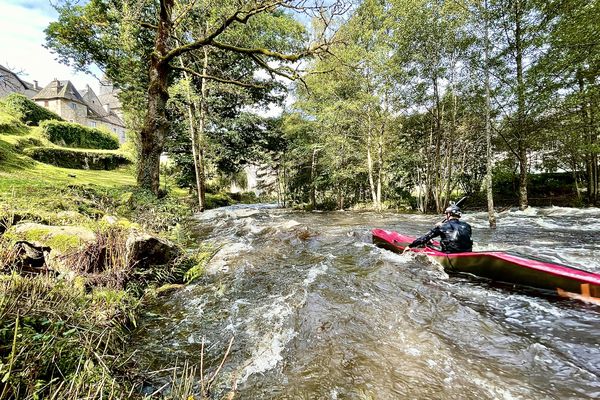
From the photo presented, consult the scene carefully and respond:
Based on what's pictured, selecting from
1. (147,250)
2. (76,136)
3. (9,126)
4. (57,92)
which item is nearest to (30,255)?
(147,250)

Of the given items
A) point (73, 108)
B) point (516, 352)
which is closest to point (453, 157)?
point (516, 352)

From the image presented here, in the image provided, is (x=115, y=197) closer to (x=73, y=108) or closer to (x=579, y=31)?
(x=579, y=31)

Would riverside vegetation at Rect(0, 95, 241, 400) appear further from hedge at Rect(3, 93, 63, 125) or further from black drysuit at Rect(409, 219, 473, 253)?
hedge at Rect(3, 93, 63, 125)

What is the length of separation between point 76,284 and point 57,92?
5001 cm

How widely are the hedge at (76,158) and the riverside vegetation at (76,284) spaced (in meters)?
16.4

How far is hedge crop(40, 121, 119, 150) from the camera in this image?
24.5 metres

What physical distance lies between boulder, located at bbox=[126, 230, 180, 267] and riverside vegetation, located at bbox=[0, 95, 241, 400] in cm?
2

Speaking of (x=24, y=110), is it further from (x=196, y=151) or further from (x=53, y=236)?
(x=53, y=236)

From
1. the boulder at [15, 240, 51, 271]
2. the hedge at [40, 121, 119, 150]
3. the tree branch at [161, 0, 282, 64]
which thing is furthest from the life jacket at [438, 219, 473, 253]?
the hedge at [40, 121, 119, 150]

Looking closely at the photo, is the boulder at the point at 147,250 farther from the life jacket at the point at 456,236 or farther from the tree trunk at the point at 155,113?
the life jacket at the point at 456,236

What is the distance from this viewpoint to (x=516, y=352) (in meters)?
2.85

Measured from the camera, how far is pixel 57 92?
38656 mm

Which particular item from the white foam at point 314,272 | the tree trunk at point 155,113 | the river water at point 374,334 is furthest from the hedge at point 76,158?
the white foam at point 314,272

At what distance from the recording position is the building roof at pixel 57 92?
38438 millimetres
